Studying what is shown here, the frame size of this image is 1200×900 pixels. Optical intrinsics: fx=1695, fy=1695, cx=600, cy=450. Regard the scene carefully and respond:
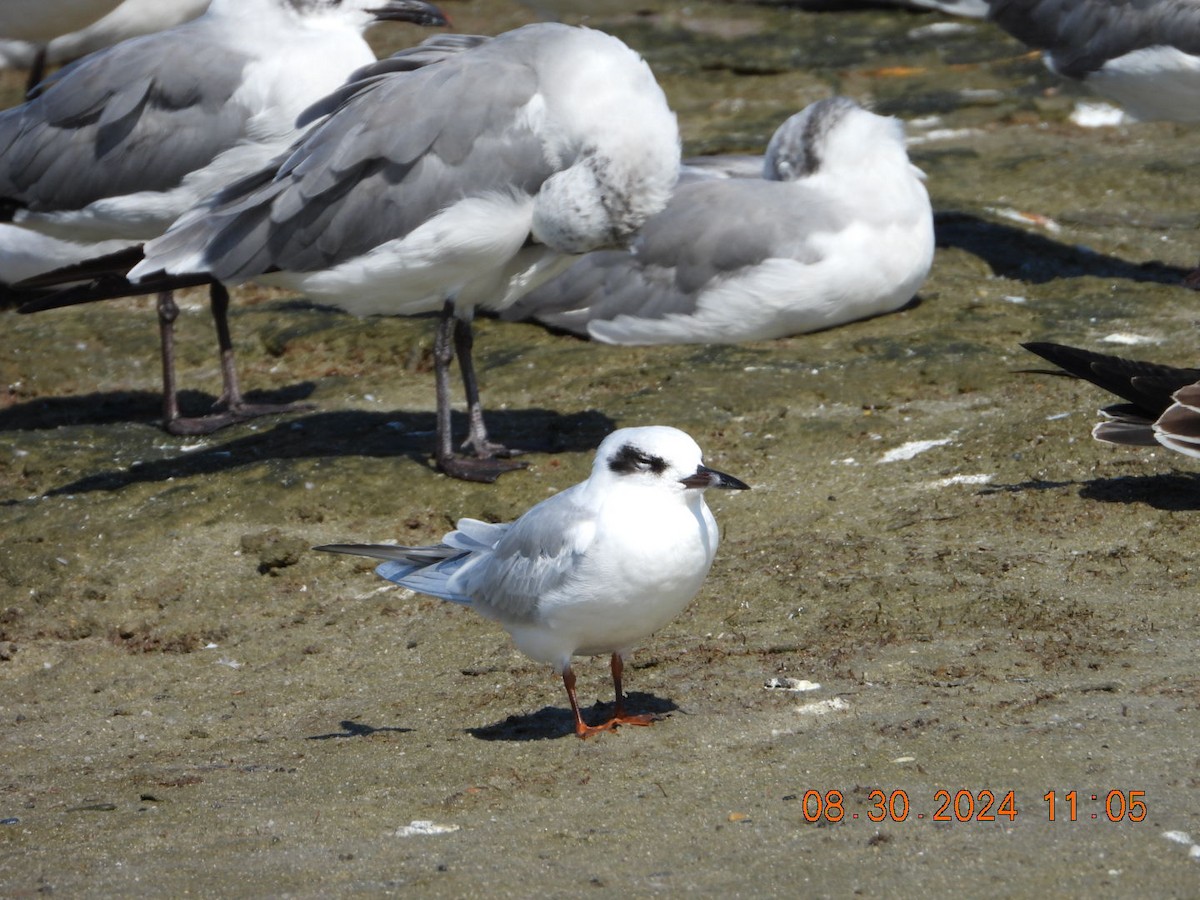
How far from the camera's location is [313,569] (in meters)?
5.84

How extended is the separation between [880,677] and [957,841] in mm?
1062

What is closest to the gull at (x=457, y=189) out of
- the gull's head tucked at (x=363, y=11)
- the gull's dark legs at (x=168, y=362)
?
the gull's dark legs at (x=168, y=362)

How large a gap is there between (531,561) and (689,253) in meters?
3.74

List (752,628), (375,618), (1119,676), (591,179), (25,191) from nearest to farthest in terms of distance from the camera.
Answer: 1. (1119,676)
2. (752,628)
3. (375,618)
4. (591,179)
5. (25,191)

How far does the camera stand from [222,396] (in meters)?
7.38

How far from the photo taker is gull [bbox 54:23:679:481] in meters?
6.11

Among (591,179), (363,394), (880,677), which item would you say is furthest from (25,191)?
(880,677)

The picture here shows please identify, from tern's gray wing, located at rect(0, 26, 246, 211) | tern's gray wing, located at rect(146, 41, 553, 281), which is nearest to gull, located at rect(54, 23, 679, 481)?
tern's gray wing, located at rect(146, 41, 553, 281)

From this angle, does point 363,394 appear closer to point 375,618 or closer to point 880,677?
point 375,618

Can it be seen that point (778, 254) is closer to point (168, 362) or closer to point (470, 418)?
point (470, 418)

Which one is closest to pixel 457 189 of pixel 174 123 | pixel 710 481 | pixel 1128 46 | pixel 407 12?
pixel 174 123

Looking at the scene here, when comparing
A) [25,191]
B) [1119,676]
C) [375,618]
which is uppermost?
[25,191]

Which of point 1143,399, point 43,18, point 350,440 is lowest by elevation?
point 350,440
